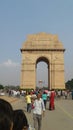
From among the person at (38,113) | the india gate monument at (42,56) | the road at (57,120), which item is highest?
the india gate monument at (42,56)

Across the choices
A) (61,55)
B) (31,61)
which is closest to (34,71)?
(31,61)

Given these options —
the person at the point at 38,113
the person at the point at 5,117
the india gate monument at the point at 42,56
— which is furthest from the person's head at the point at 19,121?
the india gate monument at the point at 42,56

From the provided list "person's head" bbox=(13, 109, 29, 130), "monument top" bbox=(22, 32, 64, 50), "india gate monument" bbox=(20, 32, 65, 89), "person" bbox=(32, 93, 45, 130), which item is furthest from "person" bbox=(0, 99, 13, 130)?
"monument top" bbox=(22, 32, 64, 50)

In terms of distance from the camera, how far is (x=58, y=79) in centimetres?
5094

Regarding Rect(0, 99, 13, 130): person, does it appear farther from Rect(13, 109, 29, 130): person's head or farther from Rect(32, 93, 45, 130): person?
Rect(32, 93, 45, 130): person

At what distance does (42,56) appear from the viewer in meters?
52.0

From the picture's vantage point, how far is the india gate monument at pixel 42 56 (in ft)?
167

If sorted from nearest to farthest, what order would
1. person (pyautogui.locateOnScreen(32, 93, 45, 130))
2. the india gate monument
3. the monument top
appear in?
person (pyautogui.locateOnScreen(32, 93, 45, 130)) < the india gate monument < the monument top

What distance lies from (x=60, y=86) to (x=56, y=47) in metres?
6.04

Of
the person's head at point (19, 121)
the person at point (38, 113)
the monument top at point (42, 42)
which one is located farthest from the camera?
the monument top at point (42, 42)

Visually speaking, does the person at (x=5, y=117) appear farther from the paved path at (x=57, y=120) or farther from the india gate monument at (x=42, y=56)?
the india gate monument at (x=42, y=56)

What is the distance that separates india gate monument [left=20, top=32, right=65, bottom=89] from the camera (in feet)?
167

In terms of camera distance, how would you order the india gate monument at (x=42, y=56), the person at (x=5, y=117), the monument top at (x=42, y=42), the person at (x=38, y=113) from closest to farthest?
1. the person at (x=5, y=117)
2. the person at (x=38, y=113)
3. the india gate monument at (x=42, y=56)
4. the monument top at (x=42, y=42)

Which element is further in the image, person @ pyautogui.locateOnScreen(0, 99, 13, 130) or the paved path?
the paved path
